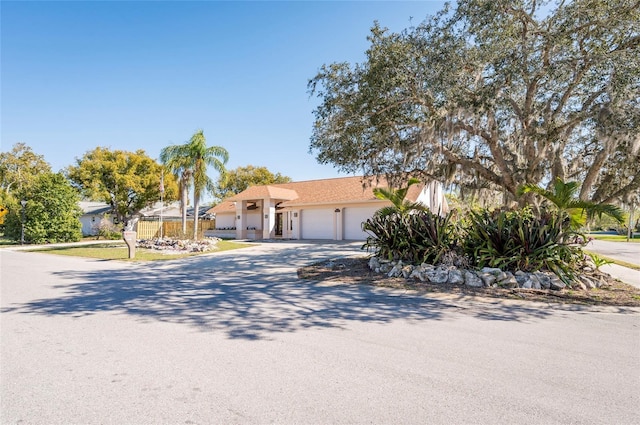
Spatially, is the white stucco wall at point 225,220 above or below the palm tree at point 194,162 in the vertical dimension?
below

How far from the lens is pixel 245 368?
3.38m

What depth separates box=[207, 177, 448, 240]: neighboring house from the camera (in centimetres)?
2255

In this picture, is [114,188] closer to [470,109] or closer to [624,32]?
[470,109]

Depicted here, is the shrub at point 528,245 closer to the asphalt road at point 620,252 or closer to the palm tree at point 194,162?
the asphalt road at point 620,252

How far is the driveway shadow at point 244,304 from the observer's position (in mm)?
5141

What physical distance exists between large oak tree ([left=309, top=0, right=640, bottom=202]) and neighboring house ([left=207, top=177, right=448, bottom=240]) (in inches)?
429

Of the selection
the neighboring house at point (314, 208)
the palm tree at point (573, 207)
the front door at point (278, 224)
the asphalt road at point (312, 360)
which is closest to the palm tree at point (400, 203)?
the palm tree at point (573, 207)

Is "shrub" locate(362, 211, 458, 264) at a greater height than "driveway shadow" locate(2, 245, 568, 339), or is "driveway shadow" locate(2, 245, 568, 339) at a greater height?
"shrub" locate(362, 211, 458, 264)

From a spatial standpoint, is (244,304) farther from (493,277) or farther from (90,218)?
(90,218)

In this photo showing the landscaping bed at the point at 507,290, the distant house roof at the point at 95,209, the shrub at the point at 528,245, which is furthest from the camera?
the distant house roof at the point at 95,209

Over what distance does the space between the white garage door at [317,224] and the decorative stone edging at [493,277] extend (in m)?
15.3

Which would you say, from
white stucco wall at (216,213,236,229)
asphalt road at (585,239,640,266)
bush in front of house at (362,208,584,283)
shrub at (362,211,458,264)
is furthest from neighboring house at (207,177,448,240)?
bush in front of house at (362,208,584,283)

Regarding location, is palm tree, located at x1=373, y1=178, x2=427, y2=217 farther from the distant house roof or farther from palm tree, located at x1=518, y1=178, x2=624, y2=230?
the distant house roof

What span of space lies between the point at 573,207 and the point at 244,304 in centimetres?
766
